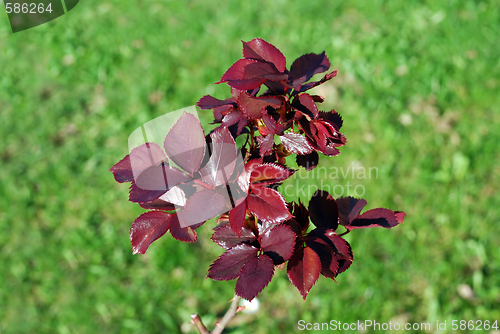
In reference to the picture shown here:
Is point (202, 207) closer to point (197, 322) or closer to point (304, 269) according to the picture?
point (304, 269)

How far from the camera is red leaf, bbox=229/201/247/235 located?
83 centimetres

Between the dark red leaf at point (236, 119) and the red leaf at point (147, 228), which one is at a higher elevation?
the dark red leaf at point (236, 119)

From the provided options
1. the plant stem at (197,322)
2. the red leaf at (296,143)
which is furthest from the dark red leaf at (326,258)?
the plant stem at (197,322)

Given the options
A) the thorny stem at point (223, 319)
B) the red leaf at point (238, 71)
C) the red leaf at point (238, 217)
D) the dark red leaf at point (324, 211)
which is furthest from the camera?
the thorny stem at point (223, 319)

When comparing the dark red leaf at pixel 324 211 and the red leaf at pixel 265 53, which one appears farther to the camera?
the dark red leaf at pixel 324 211

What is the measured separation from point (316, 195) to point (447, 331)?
167 cm

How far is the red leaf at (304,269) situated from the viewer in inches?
35.0

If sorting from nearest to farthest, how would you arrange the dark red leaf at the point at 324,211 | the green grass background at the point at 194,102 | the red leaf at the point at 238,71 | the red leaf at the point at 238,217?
the red leaf at the point at 238,217
the red leaf at the point at 238,71
the dark red leaf at the point at 324,211
the green grass background at the point at 194,102

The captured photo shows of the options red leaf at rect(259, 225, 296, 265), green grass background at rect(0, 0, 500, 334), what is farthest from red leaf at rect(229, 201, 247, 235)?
green grass background at rect(0, 0, 500, 334)

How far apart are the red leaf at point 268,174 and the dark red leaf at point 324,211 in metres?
0.23

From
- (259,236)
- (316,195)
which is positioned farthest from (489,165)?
(259,236)

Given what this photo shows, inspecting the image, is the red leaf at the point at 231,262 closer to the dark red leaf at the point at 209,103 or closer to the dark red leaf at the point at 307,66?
the dark red leaf at the point at 209,103

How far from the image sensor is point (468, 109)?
3057mm

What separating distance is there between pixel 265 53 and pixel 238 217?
1.32ft
